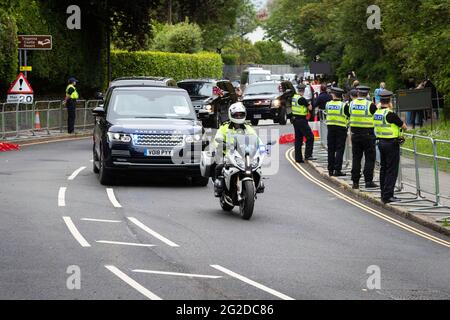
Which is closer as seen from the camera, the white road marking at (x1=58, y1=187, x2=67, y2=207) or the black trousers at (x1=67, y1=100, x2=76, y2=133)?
the white road marking at (x1=58, y1=187, x2=67, y2=207)

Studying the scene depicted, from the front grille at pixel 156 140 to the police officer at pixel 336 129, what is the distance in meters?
4.29

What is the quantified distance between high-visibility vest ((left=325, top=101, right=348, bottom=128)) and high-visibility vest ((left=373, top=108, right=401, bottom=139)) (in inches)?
154

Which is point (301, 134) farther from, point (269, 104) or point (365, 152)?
point (269, 104)

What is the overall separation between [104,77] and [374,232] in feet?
108

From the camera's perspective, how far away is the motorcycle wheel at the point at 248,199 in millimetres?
16250

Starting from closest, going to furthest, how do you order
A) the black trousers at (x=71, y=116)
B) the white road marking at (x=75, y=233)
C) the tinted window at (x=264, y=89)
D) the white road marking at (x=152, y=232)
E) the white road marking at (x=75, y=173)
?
the white road marking at (x=75, y=233) < the white road marking at (x=152, y=232) < the white road marking at (x=75, y=173) < the black trousers at (x=71, y=116) < the tinted window at (x=264, y=89)

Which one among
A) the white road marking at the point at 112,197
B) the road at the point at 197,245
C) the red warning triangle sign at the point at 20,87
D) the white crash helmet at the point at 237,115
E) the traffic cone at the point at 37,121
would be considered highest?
the red warning triangle sign at the point at 20,87

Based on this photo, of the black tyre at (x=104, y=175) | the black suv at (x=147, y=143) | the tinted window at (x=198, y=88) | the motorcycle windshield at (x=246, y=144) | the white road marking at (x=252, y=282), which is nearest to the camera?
the white road marking at (x=252, y=282)

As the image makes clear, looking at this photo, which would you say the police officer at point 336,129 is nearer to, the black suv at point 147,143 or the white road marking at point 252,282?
the black suv at point 147,143

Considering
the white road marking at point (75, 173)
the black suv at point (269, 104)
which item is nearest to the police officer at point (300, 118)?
the white road marking at point (75, 173)

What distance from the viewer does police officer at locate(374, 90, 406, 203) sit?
1872cm

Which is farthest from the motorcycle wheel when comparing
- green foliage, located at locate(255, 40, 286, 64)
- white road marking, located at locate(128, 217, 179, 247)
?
green foliage, located at locate(255, 40, 286, 64)

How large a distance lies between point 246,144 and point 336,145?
6.78 m

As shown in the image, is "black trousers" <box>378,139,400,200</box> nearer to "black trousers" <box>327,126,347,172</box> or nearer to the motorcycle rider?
the motorcycle rider
